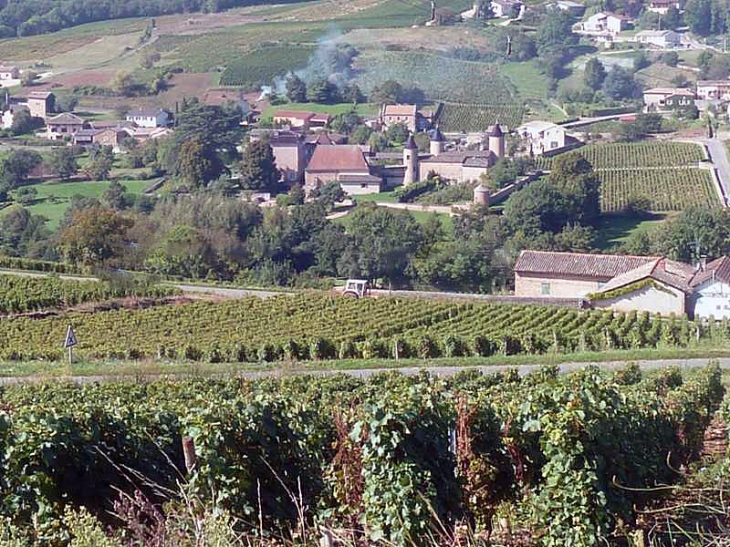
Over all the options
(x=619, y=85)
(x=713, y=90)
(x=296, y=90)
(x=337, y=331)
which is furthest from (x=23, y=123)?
(x=337, y=331)

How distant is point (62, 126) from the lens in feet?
201

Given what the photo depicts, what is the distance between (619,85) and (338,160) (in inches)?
1064

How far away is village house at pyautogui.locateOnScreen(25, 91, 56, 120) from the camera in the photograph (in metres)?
66.0

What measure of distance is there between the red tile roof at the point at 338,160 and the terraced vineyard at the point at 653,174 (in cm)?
759

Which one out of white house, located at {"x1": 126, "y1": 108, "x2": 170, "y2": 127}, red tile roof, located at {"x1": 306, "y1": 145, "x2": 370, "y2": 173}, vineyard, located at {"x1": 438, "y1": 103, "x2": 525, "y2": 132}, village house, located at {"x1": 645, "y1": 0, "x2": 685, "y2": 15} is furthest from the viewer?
village house, located at {"x1": 645, "y1": 0, "x2": 685, "y2": 15}

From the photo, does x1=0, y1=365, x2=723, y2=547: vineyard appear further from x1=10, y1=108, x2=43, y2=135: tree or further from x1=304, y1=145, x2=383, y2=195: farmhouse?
x1=10, y1=108, x2=43, y2=135: tree

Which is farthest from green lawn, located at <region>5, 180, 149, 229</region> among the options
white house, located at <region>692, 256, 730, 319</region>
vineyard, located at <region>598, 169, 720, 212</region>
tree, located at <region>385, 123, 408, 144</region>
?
white house, located at <region>692, 256, 730, 319</region>

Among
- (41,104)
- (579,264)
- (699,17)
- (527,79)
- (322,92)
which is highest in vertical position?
(579,264)

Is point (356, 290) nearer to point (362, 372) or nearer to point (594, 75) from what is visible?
point (362, 372)

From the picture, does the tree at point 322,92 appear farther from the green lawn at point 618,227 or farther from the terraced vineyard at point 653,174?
the green lawn at point 618,227

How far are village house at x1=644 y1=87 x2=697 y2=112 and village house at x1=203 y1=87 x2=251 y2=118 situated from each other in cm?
2186

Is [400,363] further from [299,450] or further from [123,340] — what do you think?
[299,450]

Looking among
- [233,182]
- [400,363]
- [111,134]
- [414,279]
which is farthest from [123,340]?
[111,134]

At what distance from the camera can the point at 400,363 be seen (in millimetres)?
16766
